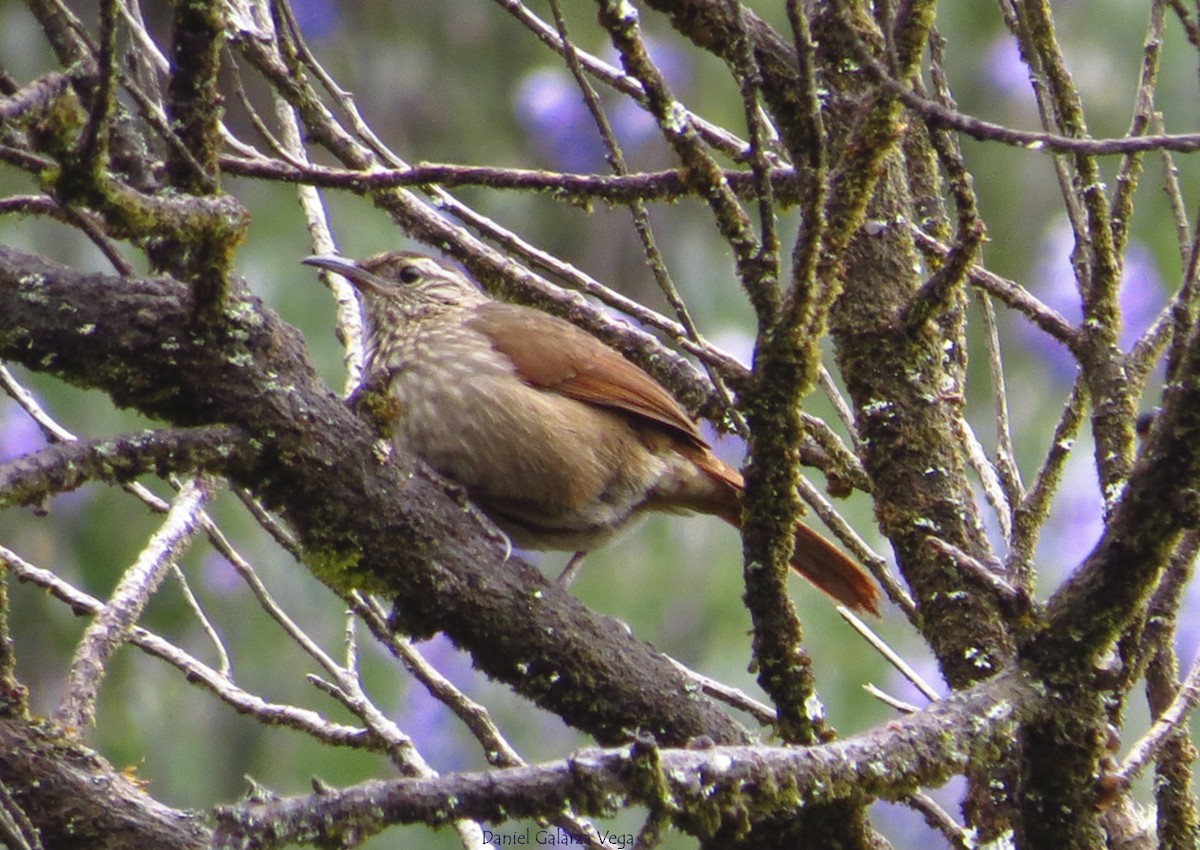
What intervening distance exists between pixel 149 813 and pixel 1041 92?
221cm

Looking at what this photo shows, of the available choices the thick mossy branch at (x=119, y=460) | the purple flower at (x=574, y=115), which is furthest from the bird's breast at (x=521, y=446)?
the purple flower at (x=574, y=115)

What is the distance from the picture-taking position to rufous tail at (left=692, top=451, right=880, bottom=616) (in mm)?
4172

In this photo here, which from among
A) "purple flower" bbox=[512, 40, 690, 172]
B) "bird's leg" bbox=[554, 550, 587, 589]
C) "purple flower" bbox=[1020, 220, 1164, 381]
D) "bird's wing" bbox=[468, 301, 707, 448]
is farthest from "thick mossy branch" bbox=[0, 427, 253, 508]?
"purple flower" bbox=[512, 40, 690, 172]

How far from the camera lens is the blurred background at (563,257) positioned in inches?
258

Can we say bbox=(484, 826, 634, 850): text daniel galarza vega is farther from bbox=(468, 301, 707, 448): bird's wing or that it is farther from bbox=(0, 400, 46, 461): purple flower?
bbox=(0, 400, 46, 461): purple flower

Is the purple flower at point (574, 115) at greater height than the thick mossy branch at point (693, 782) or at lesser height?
greater

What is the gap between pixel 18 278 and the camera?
2.30 meters

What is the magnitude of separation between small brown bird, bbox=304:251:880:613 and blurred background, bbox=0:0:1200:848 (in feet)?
2.79

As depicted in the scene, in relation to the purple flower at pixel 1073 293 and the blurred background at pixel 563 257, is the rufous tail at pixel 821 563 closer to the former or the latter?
the blurred background at pixel 563 257

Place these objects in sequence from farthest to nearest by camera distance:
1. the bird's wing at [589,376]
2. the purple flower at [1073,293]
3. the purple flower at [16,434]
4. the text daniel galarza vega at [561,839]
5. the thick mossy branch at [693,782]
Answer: the purple flower at [1073,293] < the purple flower at [16,434] < the bird's wing at [589,376] < the text daniel galarza vega at [561,839] < the thick mossy branch at [693,782]

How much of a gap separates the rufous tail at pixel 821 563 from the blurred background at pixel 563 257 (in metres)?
0.85

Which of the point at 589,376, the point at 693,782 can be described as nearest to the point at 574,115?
the point at 589,376

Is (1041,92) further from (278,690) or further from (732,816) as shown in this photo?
(278,690)

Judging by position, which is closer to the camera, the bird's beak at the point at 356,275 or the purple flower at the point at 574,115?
the bird's beak at the point at 356,275
